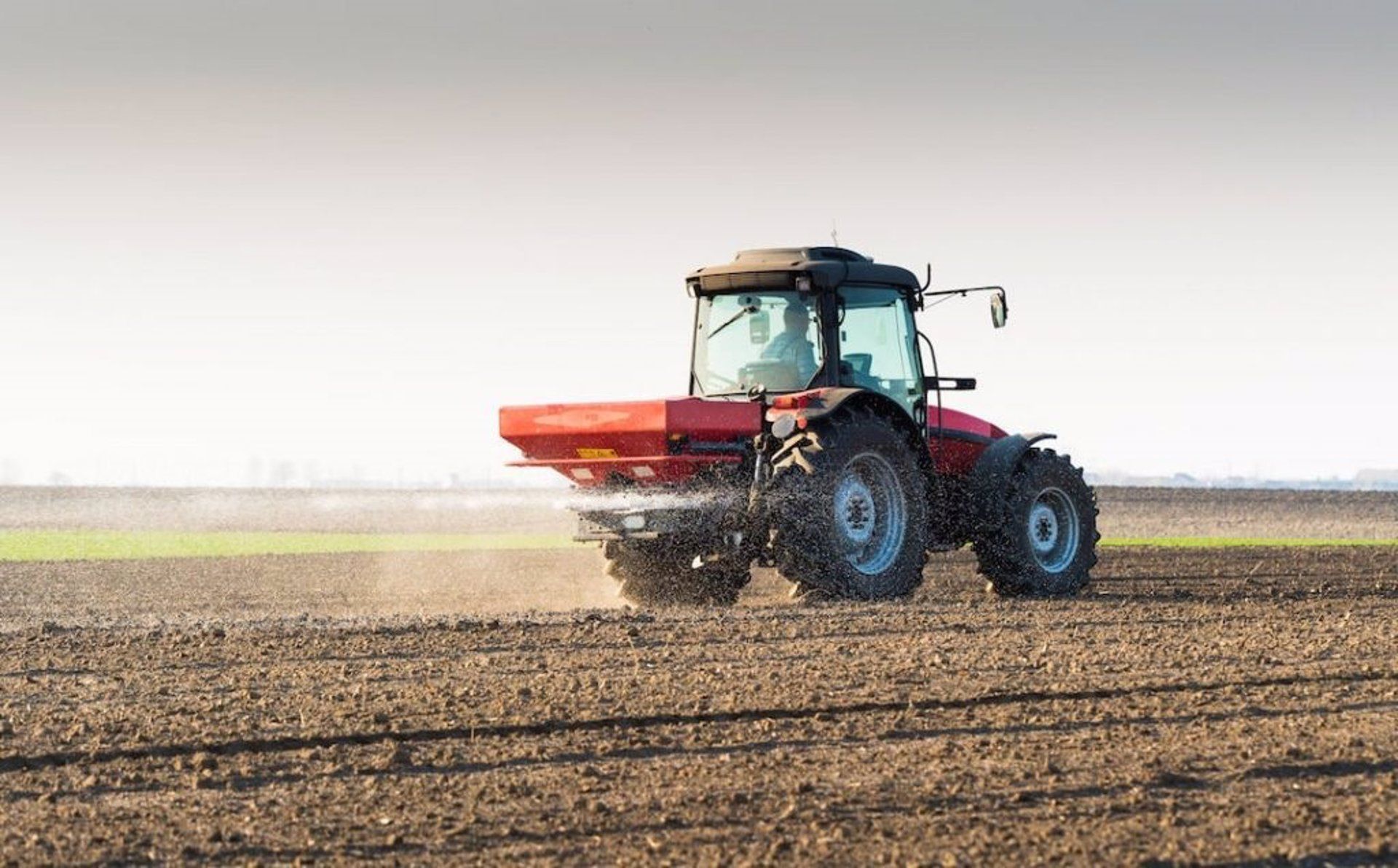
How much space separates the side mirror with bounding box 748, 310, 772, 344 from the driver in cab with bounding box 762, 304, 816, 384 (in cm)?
10

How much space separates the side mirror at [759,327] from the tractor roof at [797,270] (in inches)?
8.6

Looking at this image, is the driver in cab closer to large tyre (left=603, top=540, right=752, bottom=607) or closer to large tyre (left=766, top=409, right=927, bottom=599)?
large tyre (left=766, top=409, right=927, bottom=599)

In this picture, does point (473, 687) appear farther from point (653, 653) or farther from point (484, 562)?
point (484, 562)

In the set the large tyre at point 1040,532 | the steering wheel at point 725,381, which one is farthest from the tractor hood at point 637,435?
the large tyre at point 1040,532

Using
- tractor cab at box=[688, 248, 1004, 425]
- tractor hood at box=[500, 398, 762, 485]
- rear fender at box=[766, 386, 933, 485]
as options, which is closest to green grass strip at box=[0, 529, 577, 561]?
tractor hood at box=[500, 398, 762, 485]

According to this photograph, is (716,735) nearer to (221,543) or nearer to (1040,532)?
(1040,532)

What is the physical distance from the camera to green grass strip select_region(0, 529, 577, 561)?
27766 millimetres

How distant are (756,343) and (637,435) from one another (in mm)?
1510

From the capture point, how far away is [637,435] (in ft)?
41.4

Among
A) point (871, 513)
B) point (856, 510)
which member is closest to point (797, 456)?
point (856, 510)

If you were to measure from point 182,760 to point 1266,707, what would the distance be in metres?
4.71

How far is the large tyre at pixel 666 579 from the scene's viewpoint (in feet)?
47.8

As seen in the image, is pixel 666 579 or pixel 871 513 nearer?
pixel 871 513

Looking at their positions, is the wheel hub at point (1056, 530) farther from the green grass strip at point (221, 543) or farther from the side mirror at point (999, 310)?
the green grass strip at point (221, 543)
